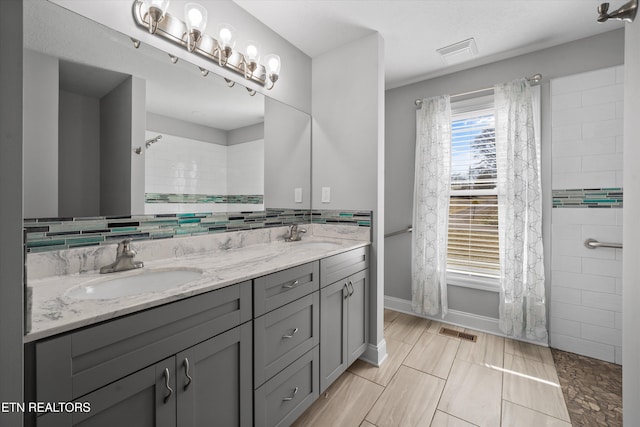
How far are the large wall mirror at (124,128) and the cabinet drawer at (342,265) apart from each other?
715 millimetres

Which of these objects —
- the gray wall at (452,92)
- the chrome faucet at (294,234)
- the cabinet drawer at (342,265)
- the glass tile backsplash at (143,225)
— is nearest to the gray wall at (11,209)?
the glass tile backsplash at (143,225)

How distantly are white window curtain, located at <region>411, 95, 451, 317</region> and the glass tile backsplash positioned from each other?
93cm

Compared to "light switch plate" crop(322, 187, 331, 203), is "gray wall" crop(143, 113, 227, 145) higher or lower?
higher

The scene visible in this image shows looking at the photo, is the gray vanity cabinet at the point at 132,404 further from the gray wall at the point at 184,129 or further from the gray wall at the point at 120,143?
the gray wall at the point at 184,129

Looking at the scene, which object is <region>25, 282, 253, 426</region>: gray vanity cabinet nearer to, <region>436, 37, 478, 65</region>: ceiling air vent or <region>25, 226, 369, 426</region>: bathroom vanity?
<region>25, 226, 369, 426</region>: bathroom vanity

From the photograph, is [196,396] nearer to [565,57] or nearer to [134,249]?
[134,249]

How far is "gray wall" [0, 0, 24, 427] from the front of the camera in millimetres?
499

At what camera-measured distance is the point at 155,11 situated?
48.7 inches

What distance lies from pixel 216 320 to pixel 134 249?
2.05 ft

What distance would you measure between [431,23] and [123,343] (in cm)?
247

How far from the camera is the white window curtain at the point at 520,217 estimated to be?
2160mm

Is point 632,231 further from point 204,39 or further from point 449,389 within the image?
point 204,39

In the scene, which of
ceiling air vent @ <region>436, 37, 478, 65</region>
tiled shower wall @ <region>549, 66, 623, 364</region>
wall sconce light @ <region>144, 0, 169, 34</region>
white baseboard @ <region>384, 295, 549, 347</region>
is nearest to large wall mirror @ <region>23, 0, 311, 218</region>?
wall sconce light @ <region>144, 0, 169, 34</region>

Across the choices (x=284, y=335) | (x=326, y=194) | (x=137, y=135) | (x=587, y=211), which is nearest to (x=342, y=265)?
(x=284, y=335)
